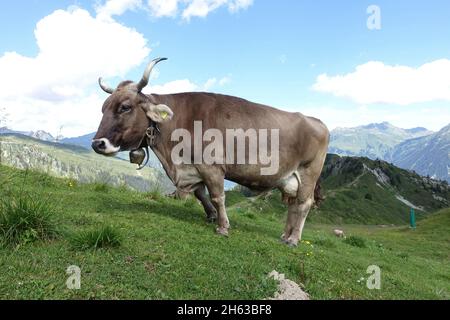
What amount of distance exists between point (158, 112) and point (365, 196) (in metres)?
101

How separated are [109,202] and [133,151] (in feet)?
8.25

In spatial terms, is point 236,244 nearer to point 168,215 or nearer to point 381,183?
point 168,215

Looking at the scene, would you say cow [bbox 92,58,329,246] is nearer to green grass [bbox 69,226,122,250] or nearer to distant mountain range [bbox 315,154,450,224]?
green grass [bbox 69,226,122,250]

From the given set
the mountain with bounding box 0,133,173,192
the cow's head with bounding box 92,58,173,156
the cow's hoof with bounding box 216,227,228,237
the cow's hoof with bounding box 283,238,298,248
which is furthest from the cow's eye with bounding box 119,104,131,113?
the cow's hoof with bounding box 283,238,298,248

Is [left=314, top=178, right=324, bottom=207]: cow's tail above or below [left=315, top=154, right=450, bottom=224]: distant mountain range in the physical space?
above

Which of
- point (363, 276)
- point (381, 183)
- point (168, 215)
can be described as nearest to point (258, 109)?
point (168, 215)

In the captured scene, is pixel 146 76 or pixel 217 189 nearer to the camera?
pixel 146 76

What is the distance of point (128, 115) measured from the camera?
A: 31.9 feet

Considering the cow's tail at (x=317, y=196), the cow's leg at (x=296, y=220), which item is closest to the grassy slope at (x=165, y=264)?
the cow's leg at (x=296, y=220)

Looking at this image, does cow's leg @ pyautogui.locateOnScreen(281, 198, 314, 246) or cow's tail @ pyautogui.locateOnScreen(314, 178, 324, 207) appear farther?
cow's tail @ pyautogui.locateOnScreen(314, 178, 324, 207)

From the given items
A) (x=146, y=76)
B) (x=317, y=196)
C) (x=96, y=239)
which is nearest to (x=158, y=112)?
(x=146, y=76)

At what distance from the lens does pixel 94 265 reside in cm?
722

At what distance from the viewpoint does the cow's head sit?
9.48m

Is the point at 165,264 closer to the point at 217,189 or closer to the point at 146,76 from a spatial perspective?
the point at 217,189
